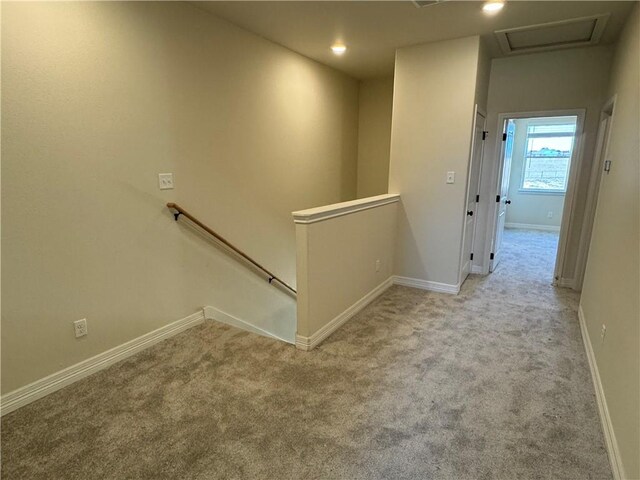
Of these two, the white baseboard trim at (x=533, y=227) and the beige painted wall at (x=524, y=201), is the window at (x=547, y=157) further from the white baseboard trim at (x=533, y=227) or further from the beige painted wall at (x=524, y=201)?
the white baseboard trim at (x=533, y=227)

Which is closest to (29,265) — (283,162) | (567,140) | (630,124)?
(283,162)

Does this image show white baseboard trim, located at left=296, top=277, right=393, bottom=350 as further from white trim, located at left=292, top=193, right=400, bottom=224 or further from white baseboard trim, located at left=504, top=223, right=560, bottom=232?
white baseboard trim, located at left=504, top=223, right=560, bottom=232

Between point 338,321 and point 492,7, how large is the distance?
2769 millimetres

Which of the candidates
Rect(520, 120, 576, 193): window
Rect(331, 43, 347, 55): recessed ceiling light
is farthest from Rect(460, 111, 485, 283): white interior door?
Rect(520, 120, 576, 193): window

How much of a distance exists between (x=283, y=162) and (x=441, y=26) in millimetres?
1962

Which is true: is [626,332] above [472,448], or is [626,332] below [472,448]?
above

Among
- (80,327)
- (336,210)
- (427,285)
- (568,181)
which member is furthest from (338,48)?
(80,327)

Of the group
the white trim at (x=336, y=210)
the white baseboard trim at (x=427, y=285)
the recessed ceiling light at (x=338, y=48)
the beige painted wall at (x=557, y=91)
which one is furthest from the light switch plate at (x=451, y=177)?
the recessed ceiling light at (x=338, y=48)

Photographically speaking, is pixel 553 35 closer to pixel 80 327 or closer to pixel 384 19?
pixel 384 19

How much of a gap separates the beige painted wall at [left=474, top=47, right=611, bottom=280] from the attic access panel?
0.19 m

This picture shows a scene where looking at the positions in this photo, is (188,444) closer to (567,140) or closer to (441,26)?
(441,26)

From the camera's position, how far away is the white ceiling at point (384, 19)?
8.82ft

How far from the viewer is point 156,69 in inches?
99.0

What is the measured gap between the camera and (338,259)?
9.75 feet
